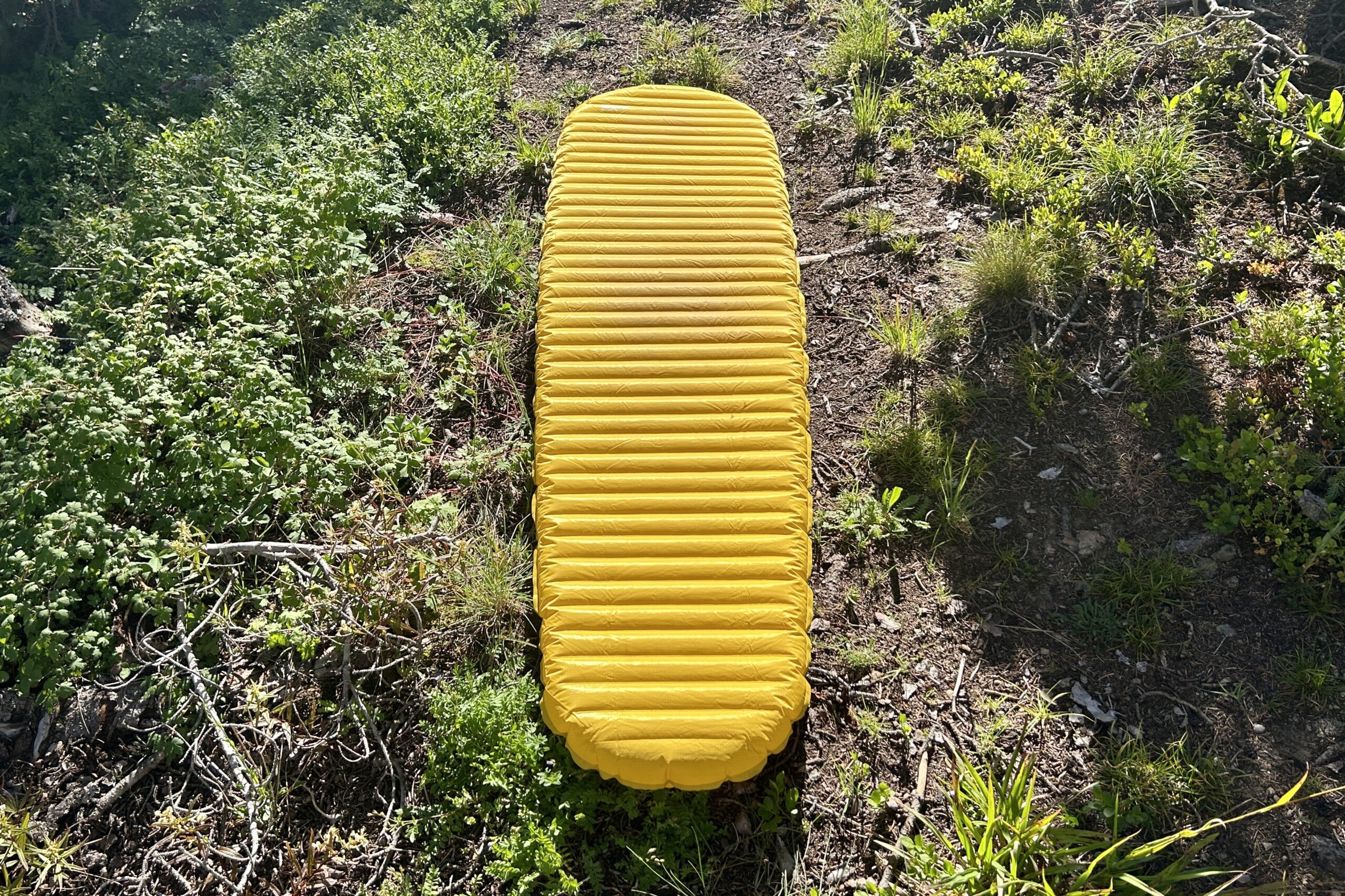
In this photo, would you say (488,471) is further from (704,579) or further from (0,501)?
(0,501)

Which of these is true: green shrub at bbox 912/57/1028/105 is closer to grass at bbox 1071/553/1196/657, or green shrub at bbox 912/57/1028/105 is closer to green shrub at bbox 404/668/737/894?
grass at bbox 1071/553/1196/657

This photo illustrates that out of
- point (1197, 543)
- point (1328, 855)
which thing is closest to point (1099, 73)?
point (1197, 543)

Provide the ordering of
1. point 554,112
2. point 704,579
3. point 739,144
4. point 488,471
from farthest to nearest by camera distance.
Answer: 1. point 554,112
2. point 739,144
3. point 488,471
4. point 704,579

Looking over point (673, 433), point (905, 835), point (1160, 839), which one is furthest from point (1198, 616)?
point (673, 433)

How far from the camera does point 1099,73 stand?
4.01 m

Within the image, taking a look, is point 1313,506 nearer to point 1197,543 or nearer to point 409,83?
point 1197,543

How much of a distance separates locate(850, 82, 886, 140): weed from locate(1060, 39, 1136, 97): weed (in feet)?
2.81

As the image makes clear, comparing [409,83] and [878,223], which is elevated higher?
[409,83]

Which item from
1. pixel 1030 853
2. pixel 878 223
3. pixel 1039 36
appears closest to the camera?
pixel 1030 853

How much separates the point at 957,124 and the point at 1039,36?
77cm

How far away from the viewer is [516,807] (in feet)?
7.86

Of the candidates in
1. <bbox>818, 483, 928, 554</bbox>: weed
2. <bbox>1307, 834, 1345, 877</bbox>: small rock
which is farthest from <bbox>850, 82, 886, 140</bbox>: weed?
<bbox>1307, 834, 1345, 877</bbox>: small rock

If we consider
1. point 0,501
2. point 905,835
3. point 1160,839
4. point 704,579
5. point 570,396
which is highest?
point 0,501

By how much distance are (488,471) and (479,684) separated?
2.72 ft
